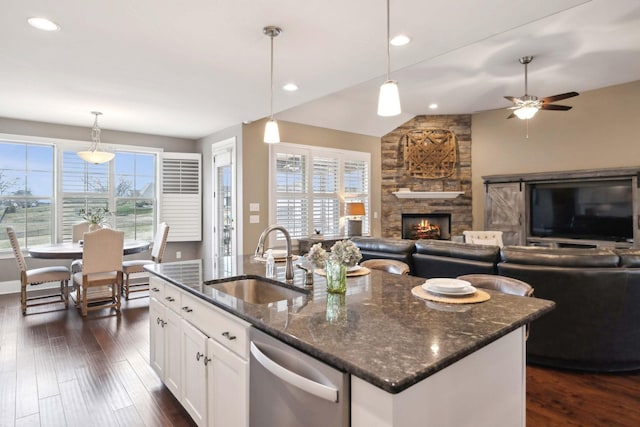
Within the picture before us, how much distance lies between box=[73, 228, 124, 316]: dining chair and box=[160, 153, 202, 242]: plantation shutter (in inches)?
82.3

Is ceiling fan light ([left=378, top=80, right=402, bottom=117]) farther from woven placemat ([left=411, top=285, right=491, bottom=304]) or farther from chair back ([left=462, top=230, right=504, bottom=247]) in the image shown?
chair back ([left=462, top=230, right=504, bottom=247])

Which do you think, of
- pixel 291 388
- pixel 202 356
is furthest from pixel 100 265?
pixel 291 388

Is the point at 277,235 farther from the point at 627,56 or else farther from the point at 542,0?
the point at 627,56

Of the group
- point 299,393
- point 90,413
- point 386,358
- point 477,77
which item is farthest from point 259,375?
point 477,77

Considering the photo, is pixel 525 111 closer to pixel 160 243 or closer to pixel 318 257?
pixel 318 257

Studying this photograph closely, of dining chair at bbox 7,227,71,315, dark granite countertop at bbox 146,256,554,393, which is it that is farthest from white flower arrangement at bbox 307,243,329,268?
dining chair at bbox 7,227,71,315

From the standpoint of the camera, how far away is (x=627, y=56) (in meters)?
4.75

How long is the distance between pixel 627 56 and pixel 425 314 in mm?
5414

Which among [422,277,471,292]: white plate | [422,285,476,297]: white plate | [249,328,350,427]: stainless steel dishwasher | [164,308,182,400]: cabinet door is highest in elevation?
[422,277,471,292]: white plate

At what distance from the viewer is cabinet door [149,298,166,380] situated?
251 centimetres

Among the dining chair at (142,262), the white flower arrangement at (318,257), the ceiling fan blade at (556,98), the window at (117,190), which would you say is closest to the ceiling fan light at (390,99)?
the white flower arrangement at (318,257)

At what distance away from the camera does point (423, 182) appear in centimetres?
773

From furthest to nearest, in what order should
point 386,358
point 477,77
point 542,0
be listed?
point 477,77, point 542,0, point 386,358

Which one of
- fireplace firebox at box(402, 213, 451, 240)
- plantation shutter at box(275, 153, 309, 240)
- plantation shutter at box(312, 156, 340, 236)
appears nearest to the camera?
plantation shutter at box(275, 153, 309, 240)
